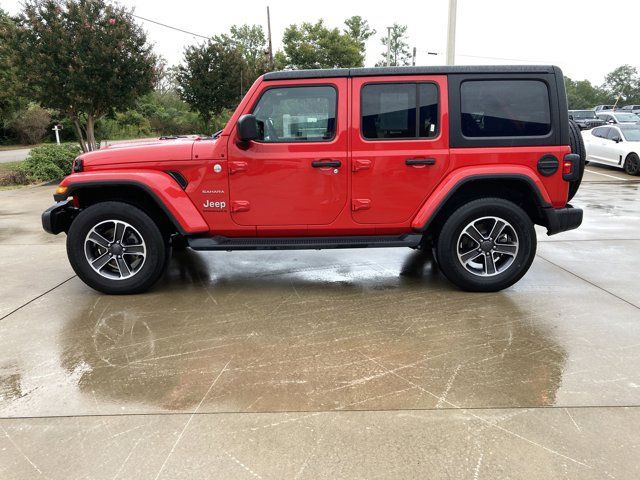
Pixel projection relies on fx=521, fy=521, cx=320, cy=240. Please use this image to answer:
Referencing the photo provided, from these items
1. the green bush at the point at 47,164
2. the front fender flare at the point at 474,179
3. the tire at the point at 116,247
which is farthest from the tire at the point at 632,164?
the green bush at the point at 47,164

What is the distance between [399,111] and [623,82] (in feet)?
401

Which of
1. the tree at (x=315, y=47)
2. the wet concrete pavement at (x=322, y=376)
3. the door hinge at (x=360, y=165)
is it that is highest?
the tree at (x=315, y=47)

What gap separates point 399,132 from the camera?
4.53 m

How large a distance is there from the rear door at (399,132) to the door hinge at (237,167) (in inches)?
36.7

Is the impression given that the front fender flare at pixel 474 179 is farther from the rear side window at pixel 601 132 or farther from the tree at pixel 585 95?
the tree at pixel 585 95

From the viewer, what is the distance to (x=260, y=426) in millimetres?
2674

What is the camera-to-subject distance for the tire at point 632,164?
13.9 meters

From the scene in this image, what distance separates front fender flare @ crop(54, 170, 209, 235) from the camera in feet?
14.6

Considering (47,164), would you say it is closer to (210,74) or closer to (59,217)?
(59,217)

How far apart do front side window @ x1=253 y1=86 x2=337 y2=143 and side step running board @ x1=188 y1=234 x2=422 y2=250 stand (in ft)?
2.91

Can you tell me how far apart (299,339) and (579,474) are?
6.42 feet

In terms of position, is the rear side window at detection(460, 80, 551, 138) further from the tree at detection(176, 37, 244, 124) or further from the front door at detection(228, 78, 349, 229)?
the tree at detection(176, 37, 244, 124)

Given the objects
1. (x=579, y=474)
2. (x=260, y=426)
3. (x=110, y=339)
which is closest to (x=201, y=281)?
(x=110, y=339)

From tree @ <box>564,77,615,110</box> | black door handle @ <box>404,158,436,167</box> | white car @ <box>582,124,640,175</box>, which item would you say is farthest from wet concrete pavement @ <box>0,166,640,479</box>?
tree @ <box>564,77,615,110</box>
